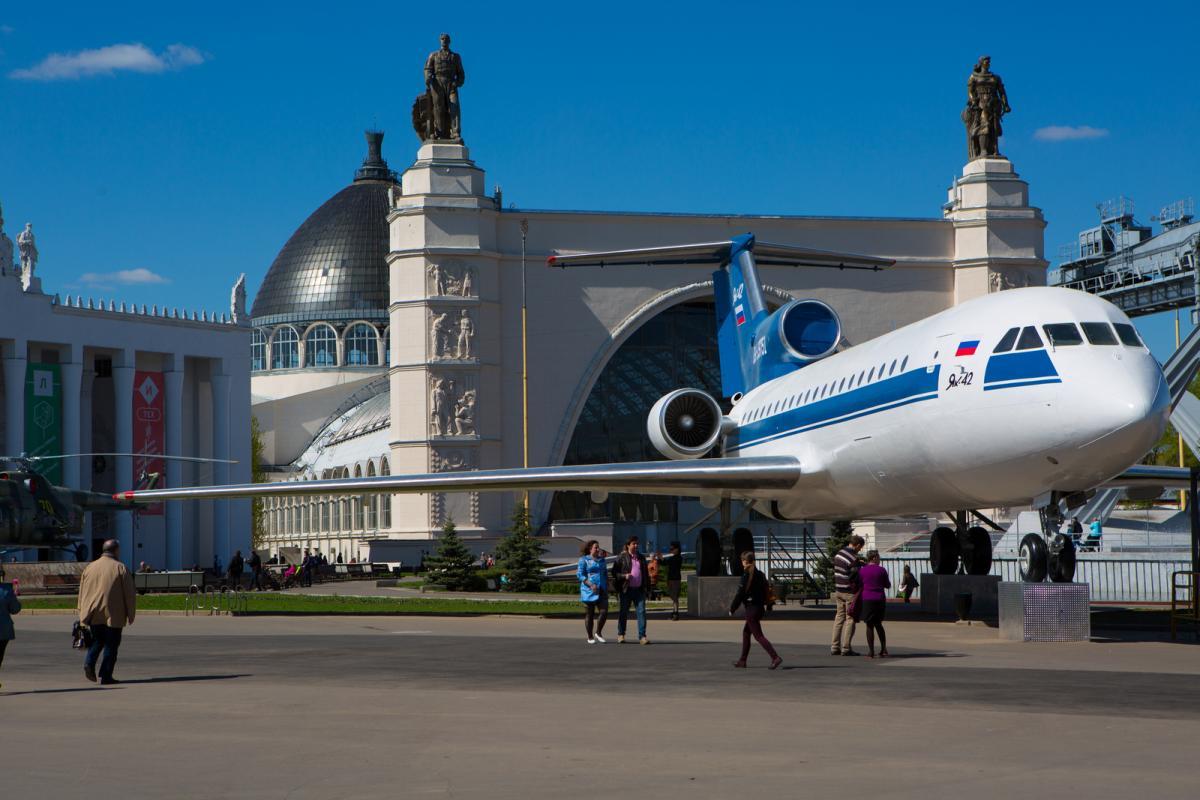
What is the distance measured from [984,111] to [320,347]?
57384 millimetres

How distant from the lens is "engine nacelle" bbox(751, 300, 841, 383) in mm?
31828

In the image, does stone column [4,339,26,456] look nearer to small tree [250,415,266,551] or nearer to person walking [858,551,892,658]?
small tree [250,415,266,551]

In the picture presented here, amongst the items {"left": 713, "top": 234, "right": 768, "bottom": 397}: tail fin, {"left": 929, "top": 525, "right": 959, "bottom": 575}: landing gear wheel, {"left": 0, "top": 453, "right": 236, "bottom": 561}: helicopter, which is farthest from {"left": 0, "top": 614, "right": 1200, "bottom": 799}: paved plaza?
{"left": 0, "top": 453, "right": 236, "bottom": 561}: helicopter

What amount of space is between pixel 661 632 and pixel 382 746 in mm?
14163

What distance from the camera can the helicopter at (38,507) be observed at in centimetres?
4356

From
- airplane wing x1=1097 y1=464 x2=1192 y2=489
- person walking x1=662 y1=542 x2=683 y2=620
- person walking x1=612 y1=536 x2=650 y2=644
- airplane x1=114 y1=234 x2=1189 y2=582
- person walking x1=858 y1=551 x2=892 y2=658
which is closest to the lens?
person walking x1=858 y1=551 x2=892 y2=658

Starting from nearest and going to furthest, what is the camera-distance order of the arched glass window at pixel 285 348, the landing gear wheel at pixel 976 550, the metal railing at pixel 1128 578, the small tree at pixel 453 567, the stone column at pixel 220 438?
the landing gear wheel at pixel 976 550
the metal railing at pixel 1128 578
the small tree at pixel 453 567
the stone column at pixel 220 438
the arched glass window at pixel 285 348

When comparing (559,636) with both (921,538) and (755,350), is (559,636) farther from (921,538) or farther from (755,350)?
(921,538)

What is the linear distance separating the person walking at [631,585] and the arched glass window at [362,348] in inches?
3485

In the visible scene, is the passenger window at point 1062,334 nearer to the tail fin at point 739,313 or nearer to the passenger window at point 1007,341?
the passenger window at point 1007,341

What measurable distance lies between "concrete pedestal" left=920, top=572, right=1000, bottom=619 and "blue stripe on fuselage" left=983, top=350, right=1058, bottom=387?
804 centimetres

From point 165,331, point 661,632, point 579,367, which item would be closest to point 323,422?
point 165,331

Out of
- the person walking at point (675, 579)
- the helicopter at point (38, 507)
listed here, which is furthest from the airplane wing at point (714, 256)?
the helicopter at point (38, 507)

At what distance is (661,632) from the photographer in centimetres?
2497
